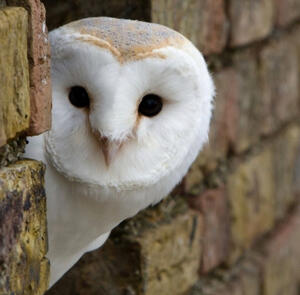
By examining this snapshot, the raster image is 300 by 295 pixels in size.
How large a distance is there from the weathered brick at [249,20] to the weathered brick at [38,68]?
765mm

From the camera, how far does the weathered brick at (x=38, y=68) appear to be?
2.37 feet

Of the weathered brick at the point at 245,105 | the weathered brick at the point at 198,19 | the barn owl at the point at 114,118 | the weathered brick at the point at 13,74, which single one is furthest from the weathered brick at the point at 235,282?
the weathered brick at the point at 13,74

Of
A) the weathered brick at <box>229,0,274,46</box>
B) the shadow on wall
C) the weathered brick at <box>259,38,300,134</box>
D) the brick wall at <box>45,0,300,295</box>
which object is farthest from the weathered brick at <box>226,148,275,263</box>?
the shadow on wall

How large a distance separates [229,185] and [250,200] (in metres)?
0.16

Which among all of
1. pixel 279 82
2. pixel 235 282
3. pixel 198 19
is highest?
pixel 198 19

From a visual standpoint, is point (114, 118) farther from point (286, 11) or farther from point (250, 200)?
point (286, 11)

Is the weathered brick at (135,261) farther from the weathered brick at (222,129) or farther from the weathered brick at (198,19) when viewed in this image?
the weathered brick at (198,19)

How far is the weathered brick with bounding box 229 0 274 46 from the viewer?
4.81ft

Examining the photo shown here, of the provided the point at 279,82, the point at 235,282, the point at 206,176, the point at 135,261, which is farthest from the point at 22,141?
the point at 279,82

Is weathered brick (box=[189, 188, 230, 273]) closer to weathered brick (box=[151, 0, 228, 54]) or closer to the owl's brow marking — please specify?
weathered brick (box=[151, 0, 228, 54])

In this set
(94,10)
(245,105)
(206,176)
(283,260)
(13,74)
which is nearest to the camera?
(13,74)

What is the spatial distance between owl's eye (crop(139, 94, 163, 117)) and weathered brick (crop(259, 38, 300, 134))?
2.92 ft

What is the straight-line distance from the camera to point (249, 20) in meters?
1.55

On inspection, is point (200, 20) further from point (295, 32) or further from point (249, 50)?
point (295, 32)
